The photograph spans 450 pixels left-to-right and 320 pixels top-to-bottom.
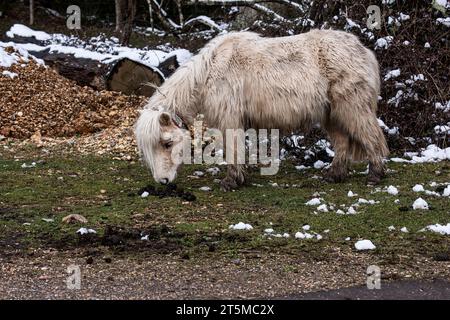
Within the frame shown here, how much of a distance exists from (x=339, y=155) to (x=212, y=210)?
6.89 ft

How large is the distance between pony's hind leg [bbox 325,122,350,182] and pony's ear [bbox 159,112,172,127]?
2.04 m

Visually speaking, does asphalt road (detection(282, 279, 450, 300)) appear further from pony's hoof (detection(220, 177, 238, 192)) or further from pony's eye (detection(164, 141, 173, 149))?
pony's hoof (detection(220, 177, 238, 192))

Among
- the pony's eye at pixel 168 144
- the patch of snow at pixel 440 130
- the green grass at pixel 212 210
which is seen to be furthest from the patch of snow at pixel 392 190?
the patch of snow at pixel 440 130

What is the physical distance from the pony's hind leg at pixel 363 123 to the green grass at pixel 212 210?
0.89 ft

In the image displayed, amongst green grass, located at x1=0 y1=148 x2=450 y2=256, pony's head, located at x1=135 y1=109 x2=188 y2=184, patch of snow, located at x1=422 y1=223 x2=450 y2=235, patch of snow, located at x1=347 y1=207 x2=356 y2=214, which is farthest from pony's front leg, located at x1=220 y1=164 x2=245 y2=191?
patch of snow, located at x1=422 y1=223 x2=450 y2=235

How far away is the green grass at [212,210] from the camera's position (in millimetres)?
6758

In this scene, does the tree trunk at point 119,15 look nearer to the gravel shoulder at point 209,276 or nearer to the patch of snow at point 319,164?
the patch of snow at point 319,164

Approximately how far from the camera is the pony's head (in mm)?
8234


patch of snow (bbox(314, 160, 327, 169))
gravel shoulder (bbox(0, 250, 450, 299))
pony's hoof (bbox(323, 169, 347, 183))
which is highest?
gravel shoulder (bbox(0, 250, 450, 299))

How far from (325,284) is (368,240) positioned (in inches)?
44.1

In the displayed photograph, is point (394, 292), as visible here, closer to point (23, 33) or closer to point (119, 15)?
point (23, 33)

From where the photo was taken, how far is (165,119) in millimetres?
8391

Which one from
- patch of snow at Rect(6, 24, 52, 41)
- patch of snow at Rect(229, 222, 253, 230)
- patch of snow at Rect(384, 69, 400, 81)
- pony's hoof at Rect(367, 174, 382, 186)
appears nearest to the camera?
patch of snow at Rect(229, 222, 253, 230)

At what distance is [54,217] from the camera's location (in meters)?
7.64
